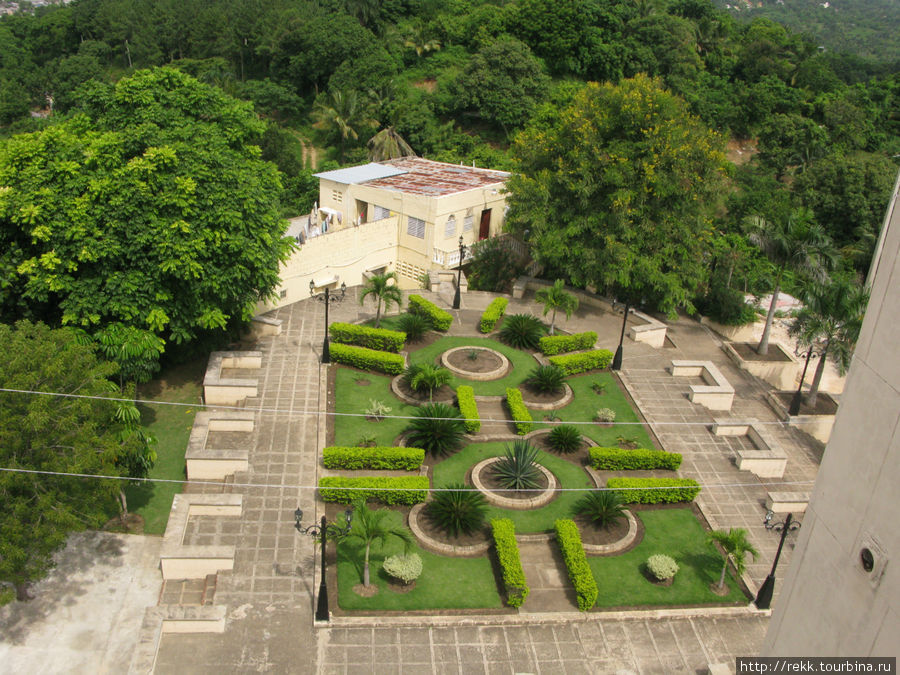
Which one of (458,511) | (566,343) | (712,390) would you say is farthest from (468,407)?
(712,390)

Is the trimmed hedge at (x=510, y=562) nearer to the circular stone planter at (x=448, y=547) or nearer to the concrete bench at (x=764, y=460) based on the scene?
the circular stone planter at (x=448, y=547)

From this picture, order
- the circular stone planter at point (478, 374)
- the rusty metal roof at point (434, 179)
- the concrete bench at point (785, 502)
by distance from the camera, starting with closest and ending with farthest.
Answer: the concrete bench at point (785, 502) → the circular stone planter at point (478, 374) → the rusty metal roof at point (434, 179)

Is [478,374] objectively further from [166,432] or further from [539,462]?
[166,432]

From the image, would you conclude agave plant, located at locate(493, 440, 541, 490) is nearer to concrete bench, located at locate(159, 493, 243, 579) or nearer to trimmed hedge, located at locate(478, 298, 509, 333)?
concrete bench, located at locate(159, 493, 243, 579)

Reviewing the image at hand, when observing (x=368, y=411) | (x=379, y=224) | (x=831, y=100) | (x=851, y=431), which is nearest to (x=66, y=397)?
(x=368, y=411)

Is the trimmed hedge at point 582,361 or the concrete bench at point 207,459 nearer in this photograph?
the concrete bench at point 207,459

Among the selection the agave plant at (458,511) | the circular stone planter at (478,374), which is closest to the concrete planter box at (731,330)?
the circular stone planter at (478,374)
